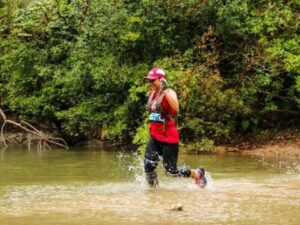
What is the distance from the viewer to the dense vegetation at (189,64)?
18406mm

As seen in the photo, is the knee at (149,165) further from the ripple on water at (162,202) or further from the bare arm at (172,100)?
the bare arm at (172,100)

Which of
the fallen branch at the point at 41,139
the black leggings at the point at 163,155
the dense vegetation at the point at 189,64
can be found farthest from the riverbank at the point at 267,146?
the black leggings at the point at 163,155

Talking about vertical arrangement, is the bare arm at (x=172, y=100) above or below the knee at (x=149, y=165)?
above

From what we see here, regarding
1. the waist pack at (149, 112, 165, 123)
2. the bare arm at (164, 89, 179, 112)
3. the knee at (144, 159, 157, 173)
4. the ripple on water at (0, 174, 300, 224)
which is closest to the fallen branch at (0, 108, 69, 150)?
the ripple on water at (0, 174, 300, 224)

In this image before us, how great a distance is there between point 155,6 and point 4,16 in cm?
794

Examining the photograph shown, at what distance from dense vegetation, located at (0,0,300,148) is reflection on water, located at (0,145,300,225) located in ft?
9.01

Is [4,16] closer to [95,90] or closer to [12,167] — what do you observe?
[95,90]

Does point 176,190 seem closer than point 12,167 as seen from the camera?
Yes

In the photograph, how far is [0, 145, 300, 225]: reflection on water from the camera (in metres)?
8.12

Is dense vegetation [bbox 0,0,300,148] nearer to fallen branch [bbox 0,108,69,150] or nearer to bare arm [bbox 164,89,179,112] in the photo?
fallen branch [bbox 0,108,69,150]

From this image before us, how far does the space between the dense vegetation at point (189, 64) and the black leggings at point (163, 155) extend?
23.5 feet

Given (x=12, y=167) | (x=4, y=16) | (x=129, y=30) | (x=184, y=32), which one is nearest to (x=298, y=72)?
(x=184, y=32)

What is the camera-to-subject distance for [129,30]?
64.1 feet

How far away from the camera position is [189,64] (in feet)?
61.9
